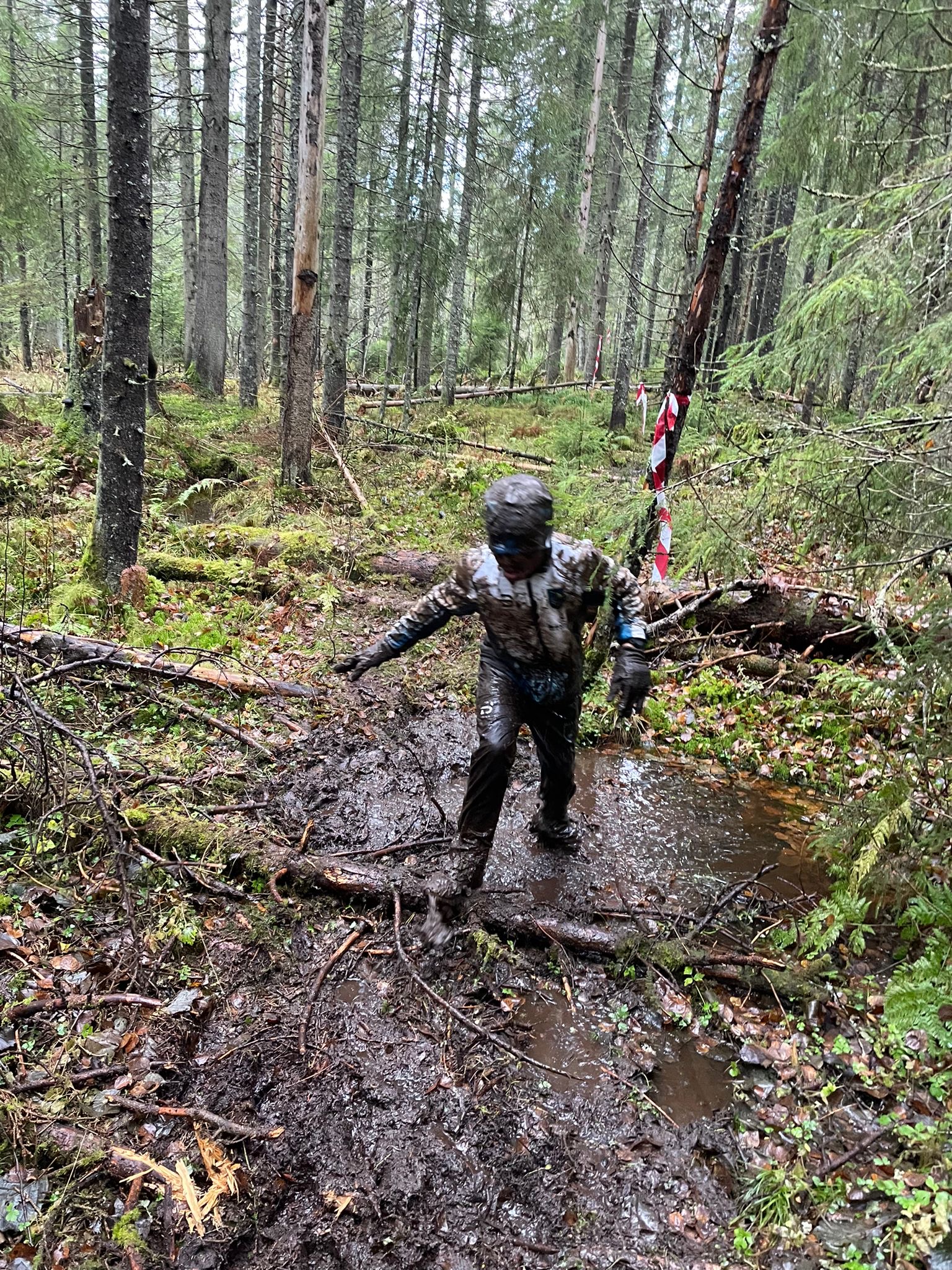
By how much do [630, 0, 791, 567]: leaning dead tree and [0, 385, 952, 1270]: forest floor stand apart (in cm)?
105

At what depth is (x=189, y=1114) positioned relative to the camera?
9.45ft

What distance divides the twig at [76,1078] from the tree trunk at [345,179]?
12097mm

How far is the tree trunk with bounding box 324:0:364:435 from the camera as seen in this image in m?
12.2

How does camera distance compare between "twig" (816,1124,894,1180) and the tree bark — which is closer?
"twig" (816,1124,894,1180)

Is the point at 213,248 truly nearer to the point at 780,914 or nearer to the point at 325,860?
the point at 325,860

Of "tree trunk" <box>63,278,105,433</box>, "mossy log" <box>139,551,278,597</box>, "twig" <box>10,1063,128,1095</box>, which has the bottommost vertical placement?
"twig" <box>10,1063,128,1095</box>

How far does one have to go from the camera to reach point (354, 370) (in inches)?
1201

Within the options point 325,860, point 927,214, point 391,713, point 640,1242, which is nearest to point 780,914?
point 640,1242

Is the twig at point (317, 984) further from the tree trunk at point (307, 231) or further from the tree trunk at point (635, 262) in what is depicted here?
the tree trunk at point (635, 262)

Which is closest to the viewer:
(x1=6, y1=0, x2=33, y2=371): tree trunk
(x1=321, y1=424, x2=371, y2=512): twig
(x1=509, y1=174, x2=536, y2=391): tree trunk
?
(x1=321, y1=424, x2=371, y2=512): twig

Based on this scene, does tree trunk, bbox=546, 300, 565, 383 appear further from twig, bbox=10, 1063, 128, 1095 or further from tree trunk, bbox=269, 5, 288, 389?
twig, bbox=10, 1063, 128, 1095

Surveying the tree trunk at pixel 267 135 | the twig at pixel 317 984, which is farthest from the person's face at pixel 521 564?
the tree trunk at pixel 267 135

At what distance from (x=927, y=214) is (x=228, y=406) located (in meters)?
16.6

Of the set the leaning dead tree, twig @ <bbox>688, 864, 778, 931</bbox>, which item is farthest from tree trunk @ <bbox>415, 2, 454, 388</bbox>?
twig @ <bbox>688, 864, 778, 931</bbox>
